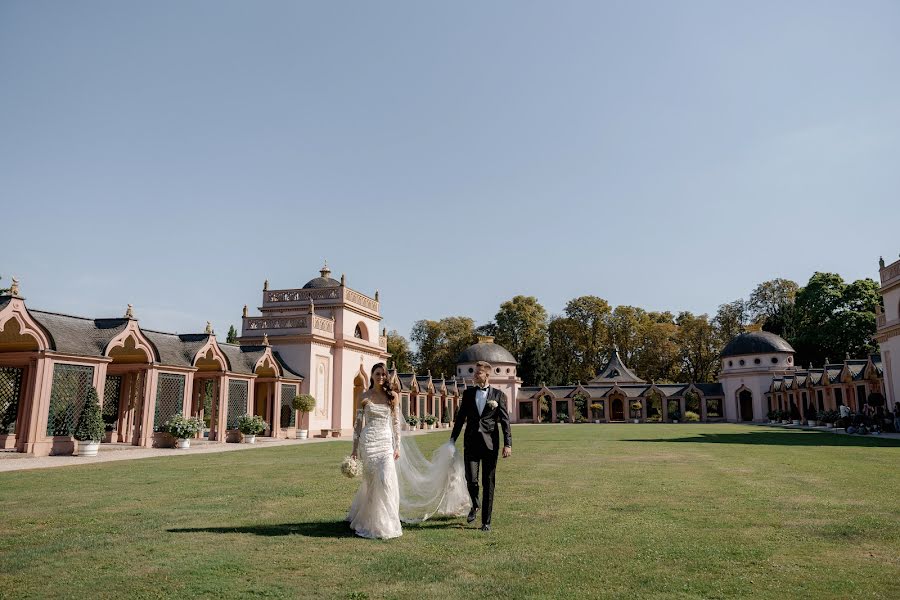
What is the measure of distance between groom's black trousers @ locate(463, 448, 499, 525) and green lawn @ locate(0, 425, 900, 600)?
0.32m

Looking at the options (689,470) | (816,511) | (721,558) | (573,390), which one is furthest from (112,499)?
(573,390)

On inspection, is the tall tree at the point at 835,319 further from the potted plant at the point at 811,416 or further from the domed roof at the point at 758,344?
the potted plant at the point at 811,416

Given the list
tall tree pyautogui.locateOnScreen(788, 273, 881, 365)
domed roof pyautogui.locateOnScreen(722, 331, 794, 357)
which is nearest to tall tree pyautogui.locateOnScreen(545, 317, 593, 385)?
domed roof pyautogui.locateOnScreen(722, 331, 794, 357)

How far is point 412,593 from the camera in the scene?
487 centimetres

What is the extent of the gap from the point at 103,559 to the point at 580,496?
679cm

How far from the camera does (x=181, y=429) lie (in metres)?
23.1

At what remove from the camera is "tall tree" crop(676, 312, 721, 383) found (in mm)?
74125

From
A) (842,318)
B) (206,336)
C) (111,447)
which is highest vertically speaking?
(842,318)

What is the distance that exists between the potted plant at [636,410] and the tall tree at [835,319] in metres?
17.4

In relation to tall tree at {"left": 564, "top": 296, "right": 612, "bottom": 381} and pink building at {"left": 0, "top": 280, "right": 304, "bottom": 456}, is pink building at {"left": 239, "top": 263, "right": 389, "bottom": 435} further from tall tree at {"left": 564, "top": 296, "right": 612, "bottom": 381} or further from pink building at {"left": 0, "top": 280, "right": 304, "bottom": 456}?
tall tree at {"left": 564, "top": 296, "right": 612, "bottom": 381}

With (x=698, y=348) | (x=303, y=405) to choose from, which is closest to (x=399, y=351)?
(x=698, y=348)

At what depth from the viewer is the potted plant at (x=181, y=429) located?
910 inches

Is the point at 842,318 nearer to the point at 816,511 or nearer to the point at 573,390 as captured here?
the point at 573,390

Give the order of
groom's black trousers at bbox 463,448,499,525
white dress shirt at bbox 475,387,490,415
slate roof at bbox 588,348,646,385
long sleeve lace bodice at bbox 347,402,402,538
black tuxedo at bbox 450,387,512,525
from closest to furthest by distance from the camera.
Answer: long sleeve lace bodice at bbox 347,402,402,538 < groom's black trousers at bbox 463,448,499,525 < black tuxedo at bbox 450,387,512,525 < white dress shirt at bbox 475,387,490,415 < slate roof at bbox 588,348,646,385
